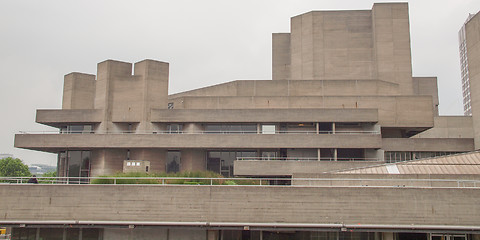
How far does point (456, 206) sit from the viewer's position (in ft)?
66.5

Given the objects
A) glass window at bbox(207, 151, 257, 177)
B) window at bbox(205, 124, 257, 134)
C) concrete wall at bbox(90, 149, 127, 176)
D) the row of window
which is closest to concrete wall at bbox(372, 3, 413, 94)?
the row of window

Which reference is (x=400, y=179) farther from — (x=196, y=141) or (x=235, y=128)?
(x=196, y=141)

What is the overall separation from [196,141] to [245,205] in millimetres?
21641

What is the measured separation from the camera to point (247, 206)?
2102 centimetres

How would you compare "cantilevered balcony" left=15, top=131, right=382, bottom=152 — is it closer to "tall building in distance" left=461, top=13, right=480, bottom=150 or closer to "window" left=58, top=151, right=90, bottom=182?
"window" left=58, top=151, right=90, bottom=182

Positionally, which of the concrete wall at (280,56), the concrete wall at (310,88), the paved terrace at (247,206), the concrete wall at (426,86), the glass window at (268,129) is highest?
the concrete wall at (280,56)

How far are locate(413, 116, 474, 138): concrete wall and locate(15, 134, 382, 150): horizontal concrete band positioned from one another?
30062 mm

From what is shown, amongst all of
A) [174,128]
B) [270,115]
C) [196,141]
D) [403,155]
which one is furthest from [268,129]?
[403,155]

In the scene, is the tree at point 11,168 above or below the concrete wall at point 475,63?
below

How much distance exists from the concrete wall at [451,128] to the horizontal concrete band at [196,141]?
98.6 feet

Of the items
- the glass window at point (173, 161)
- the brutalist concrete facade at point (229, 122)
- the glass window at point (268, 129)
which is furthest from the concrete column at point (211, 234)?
the glass window at point (173, 161)

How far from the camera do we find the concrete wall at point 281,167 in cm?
3881

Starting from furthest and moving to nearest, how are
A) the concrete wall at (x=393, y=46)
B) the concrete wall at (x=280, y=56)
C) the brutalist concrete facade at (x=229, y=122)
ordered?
the concrete wall at (x=280, y=56) < the concrete wall at (x=393, y=46) < the brutalist concrete facade at (x=229, y=122)

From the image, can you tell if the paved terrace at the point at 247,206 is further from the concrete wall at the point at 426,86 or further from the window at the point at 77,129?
the concrete wall at the point at 426,86
